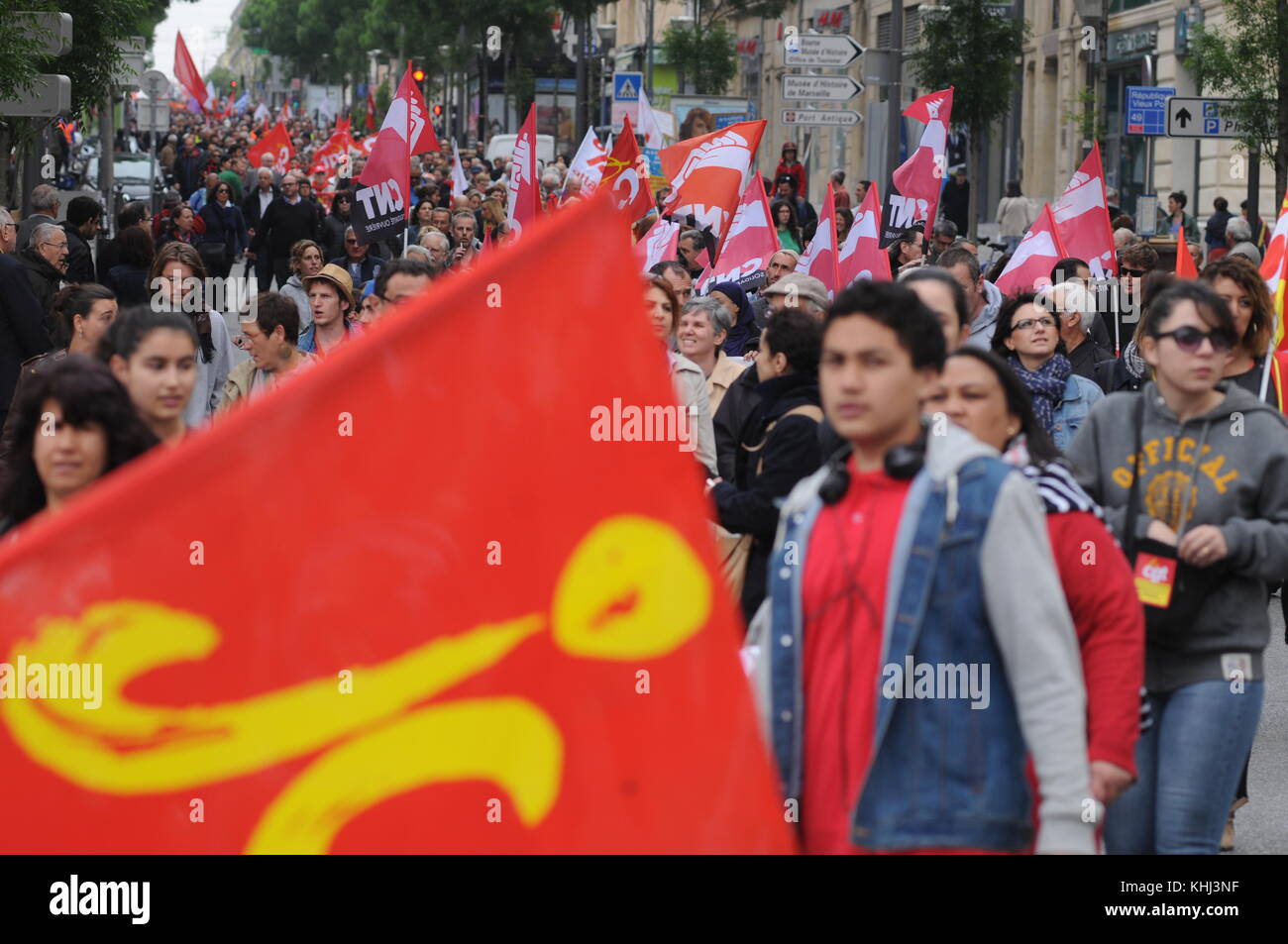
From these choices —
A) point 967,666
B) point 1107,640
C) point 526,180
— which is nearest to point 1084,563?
point 1107,640

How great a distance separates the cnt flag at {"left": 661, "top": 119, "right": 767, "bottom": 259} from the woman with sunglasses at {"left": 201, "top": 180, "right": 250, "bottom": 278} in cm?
973

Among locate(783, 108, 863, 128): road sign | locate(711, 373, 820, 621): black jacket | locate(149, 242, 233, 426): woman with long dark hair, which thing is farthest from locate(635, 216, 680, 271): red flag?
locate(711, 373, 820, 621): black jacket

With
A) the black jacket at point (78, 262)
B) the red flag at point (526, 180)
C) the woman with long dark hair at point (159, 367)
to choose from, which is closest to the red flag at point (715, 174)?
the red flag at point (526, 180)

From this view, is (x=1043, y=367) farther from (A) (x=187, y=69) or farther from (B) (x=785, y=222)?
(A) (x=187, y=69)

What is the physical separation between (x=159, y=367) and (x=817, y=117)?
58.8 ft

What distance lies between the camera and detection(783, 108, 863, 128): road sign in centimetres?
2167

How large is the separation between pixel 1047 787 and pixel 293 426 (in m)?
1.56

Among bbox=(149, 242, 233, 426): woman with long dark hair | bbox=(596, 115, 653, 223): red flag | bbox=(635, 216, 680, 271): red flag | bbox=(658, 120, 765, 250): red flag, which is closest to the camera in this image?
bbox=(149, 242, 233, 426): woman with long dark hair

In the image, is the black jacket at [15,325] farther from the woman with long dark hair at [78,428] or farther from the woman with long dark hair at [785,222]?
the woman with long dark hair at [785,222]

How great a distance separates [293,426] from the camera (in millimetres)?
2266

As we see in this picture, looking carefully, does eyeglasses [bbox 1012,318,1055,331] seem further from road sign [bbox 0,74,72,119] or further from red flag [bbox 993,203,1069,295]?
road sign [bbox 0,74,72,119]

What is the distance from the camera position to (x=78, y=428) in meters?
3.69

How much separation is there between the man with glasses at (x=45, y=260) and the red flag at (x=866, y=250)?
184 inches
